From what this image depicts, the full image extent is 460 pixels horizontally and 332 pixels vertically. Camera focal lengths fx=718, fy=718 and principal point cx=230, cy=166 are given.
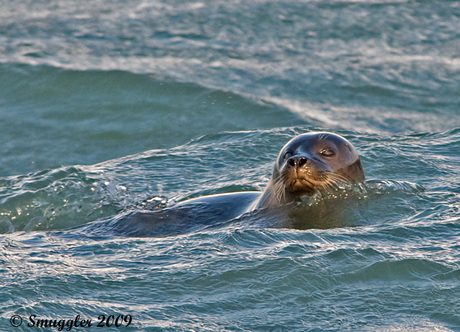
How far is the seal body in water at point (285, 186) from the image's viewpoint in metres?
5.71

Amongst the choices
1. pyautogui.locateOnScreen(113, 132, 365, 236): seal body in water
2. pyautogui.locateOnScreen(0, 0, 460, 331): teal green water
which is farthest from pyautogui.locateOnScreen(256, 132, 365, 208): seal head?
pyautogui.locateOnScreen(0, 0, 460, 331): teal green water

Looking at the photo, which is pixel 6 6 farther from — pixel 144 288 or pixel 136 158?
pixel 144 288

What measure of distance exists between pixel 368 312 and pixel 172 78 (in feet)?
23.9

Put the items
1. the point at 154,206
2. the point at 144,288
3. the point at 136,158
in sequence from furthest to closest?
1. the point at 136,158
2. the point at 154,206
3. the point at 144,288

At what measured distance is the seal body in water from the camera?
18.7 feet

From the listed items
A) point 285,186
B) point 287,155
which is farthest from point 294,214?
point 287,155

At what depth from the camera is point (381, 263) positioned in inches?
185

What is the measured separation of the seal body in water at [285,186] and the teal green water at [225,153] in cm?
24

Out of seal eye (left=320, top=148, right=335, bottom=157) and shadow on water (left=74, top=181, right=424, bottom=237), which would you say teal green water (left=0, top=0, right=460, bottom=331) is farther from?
seal eye (left=320, top=148, right=335, bottom=157)

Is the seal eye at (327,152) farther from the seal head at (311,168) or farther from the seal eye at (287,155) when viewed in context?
the seal eye at (287,155)

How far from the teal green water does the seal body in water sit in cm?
24

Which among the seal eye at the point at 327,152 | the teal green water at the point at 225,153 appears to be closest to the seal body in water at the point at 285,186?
the seal eye at the point at 327,152

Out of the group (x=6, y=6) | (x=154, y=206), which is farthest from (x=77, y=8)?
(x=154, y=206)

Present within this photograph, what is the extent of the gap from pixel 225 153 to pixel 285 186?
8.58 ft
